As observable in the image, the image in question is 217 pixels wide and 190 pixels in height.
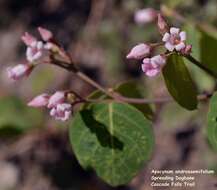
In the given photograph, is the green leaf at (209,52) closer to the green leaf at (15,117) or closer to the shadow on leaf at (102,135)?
the shadow on leaf at (102,135)

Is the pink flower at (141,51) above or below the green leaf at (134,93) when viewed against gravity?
above

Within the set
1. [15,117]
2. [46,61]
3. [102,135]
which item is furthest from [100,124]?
[15,117]

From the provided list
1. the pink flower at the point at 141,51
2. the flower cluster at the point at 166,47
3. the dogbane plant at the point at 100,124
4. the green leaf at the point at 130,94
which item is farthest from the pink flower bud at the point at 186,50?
the green leaf at the point at 130,94

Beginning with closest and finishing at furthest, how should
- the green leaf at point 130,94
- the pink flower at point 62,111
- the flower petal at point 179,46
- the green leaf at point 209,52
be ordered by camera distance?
the flower petal at point 179,46, the pink flower at point 62,111, the green leaf at point 130,94, the green leaf at point 209,52

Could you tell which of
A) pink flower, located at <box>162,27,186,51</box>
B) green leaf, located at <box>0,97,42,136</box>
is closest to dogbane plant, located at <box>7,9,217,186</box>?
pink flower, located at <box>162,27,186,51</box>

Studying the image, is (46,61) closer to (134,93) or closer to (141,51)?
(141,51)

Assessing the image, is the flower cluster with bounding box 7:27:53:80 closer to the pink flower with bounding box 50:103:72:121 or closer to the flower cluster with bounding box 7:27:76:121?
the flower cluster with bounding box 7:27:76:121
